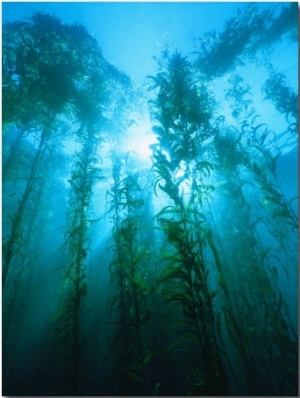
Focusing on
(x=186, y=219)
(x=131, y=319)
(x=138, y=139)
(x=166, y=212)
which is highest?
(x=138, y=139)

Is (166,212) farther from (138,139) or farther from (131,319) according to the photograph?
(138,139)

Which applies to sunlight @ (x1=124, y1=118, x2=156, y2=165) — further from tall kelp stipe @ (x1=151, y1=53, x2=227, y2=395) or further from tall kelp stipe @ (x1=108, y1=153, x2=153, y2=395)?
tall kelp stipe @ (x1=151, y1=53, x2=227, y2=395)

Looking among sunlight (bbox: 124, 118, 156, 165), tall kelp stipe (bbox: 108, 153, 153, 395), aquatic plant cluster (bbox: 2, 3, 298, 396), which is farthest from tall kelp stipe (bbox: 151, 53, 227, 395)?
sunlight (bbox: 124, 118, 156, 165)

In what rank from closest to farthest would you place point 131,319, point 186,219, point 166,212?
point 186,219 < point 166,212 < point 131,319

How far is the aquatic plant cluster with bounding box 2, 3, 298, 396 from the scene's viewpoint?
2658mm

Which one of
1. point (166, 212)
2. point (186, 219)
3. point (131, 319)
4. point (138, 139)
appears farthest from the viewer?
Result: point (138, 139)

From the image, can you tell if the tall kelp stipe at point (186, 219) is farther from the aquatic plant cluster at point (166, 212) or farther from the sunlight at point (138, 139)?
the sunlight at point (138, 139)

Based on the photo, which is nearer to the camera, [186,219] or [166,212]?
[186,219]

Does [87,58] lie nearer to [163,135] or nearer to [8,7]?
[8,7]

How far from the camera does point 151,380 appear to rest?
583 cm

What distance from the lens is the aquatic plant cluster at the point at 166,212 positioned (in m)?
2.66

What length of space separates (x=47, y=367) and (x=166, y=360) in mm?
4846

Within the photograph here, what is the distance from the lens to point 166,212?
2.76m

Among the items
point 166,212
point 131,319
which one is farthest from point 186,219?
point 131,319
